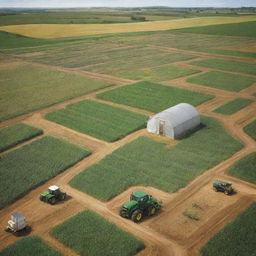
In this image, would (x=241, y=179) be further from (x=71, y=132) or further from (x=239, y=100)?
(x=239, y=100)

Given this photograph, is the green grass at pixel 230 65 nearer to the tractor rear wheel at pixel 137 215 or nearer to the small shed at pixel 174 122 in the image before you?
the small shed at pixel 174 122

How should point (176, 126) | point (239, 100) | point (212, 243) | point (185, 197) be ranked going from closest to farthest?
point (212, 243)
point (185, 197)
point (176, 126)
point (239, 100)

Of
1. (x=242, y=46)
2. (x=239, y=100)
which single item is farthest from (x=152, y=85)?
(x=242, y=46)

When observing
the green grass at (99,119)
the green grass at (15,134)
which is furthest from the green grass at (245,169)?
the green grass at (15,134)

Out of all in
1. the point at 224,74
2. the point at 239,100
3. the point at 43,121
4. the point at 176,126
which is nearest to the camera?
the point at 176,126

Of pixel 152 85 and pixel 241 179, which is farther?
pixel 152 85
